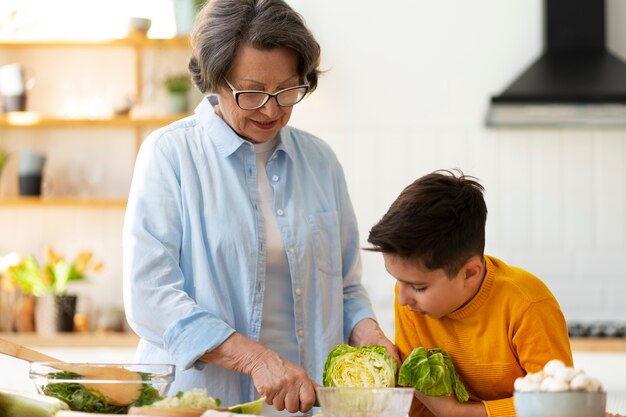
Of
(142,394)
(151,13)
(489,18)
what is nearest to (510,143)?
(489,18)

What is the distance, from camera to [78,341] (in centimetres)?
434

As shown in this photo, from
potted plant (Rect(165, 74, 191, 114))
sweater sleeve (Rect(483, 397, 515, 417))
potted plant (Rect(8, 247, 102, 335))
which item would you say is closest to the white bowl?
sweater sleeve (Rect(483, 397, 515, 417))

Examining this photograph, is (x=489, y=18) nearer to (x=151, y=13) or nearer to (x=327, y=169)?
(x=151, y=13)

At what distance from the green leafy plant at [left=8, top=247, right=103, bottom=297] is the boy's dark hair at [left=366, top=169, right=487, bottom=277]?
310 cm

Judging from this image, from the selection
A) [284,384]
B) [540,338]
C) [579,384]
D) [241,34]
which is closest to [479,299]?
[540,338]

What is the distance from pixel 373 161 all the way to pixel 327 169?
8.03 feet

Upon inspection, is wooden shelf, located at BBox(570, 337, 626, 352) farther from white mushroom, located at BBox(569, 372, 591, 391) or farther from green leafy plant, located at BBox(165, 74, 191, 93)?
white mushroom, located at BBox(569, 372, 591, 391)

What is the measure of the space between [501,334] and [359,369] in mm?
264

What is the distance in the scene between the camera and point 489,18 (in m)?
4.71

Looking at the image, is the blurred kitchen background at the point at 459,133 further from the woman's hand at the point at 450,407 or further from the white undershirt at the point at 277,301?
the woman's hand at the point at 450,407

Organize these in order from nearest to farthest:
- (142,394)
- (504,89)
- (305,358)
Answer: (142,394) < (305,358) < (504,89)

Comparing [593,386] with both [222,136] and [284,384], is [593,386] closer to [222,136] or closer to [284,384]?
[284,384]

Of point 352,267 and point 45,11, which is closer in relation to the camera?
point 352,267

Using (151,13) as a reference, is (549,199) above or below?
below
